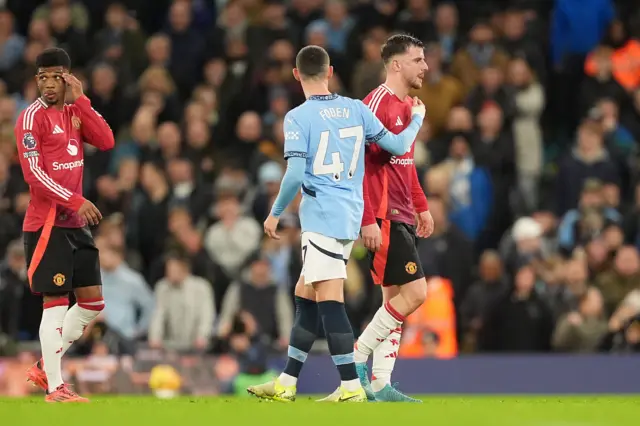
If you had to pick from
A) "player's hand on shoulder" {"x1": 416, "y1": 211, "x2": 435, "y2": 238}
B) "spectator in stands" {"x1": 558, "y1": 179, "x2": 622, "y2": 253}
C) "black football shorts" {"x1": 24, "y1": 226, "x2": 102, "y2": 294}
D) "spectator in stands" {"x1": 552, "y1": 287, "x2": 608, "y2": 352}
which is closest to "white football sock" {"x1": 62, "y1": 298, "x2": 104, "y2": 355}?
"black football shorts" {"x1": 24, "y1": 226, "x2": 102, "y2": 294}

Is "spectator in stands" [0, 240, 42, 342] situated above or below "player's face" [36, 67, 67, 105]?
below

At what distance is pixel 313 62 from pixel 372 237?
54.7 inches

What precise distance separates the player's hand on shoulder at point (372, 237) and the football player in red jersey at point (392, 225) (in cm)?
15

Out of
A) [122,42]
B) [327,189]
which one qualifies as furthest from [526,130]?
[327,189]

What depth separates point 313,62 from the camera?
11.1 metres

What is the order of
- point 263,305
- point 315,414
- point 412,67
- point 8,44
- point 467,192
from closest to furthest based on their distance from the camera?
point 315,414 → point 412,67 → point 263,305 → point 467,192 → point 8,44

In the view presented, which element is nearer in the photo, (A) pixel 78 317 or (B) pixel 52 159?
(B) pixel 52 159

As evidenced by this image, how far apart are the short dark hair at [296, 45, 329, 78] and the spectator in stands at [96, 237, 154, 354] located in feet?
23.1

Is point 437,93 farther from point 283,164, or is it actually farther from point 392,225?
point 392,225

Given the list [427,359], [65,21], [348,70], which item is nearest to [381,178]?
[427,359]

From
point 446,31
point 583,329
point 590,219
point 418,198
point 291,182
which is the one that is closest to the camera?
point 291,182

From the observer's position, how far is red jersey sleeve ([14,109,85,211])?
11.3 m

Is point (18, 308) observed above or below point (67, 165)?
below

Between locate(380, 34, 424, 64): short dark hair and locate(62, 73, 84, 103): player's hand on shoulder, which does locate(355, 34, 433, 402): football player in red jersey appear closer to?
locate(380, 34, 424, 64): short dark hair
